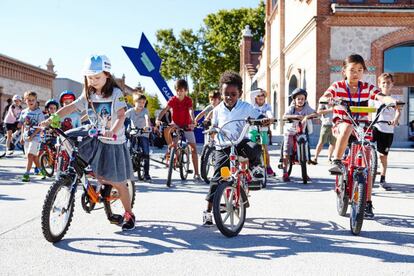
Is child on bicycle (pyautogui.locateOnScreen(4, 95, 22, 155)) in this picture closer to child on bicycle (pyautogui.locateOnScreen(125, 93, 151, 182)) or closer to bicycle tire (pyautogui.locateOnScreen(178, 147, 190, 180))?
child on bicycle (pyautogui.locateOnScreen(125, 93, 151, 182))

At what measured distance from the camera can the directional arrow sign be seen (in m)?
13.3

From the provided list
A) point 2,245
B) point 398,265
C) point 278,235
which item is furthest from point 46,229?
point 398,265

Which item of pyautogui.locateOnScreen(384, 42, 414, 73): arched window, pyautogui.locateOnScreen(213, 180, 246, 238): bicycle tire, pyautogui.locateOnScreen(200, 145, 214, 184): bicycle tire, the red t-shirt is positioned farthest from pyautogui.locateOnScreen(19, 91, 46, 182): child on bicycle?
pyautogui.locateOnScreen(384, 42, 414, 73): arched window

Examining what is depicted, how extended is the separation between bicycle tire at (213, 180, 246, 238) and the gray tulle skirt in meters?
0.96

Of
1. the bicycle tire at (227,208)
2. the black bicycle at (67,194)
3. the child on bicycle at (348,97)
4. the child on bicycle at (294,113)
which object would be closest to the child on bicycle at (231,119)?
the bicycle tire at (227,208)

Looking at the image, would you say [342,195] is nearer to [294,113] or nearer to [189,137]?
[294,113]

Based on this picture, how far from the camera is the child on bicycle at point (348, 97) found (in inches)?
215

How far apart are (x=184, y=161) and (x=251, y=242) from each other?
5251mm

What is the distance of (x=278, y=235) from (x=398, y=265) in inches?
52.9

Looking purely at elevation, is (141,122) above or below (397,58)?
below

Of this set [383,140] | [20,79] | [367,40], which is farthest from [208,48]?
[383,140]

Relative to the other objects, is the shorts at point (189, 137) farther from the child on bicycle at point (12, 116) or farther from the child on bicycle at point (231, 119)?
the child on bicycle at point (12, 116)

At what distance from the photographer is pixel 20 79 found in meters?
A: 42.9

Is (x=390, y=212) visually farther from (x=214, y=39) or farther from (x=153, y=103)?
(x=153, y=103)
